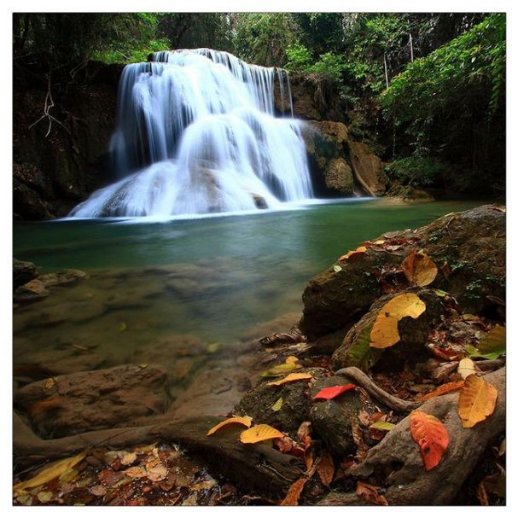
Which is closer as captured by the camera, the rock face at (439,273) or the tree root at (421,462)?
the tree root at (421,462)

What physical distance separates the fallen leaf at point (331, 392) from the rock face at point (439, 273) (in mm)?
939

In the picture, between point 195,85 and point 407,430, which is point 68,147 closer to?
point 195,85

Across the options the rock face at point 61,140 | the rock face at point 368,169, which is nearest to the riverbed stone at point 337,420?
the rock face at point 61,140

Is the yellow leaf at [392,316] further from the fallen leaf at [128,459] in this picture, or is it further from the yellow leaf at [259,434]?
the fallen leaf at [128,459]

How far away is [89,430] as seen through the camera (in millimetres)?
1807

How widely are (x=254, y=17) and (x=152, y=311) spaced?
59.1 ft

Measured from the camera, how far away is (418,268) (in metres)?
2.25

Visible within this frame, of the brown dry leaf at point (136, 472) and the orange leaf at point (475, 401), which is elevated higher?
the orange leaf at point (475, 401)

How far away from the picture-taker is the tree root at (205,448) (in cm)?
120

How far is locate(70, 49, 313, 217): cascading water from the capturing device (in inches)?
419

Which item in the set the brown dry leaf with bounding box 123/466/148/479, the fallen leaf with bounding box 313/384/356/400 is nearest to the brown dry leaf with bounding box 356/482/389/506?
the fallen leaf with bounding box 313/384/356/400

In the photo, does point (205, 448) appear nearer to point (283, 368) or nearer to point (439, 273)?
point (283, 368)

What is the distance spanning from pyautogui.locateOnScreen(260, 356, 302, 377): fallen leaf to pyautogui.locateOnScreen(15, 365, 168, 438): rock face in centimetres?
63

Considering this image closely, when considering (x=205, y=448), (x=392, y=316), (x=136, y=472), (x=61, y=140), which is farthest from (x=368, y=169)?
(x=136, y=472)
